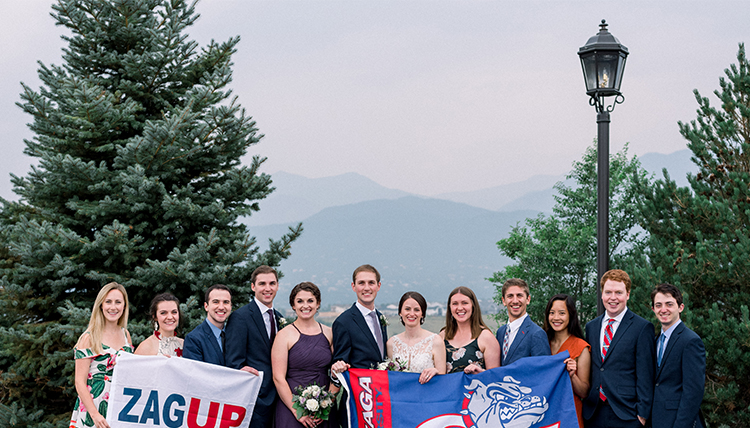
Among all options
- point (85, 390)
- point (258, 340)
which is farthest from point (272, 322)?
point (85, 390)

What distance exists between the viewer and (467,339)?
5.85m

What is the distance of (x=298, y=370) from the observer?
227 inches

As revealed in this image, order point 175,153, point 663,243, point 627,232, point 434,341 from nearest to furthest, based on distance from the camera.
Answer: point 434,341, point 175,153, point 663,243, point 627,232

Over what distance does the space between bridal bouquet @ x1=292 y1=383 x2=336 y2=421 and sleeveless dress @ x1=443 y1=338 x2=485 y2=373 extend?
1121 mm

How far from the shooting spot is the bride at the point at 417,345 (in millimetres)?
5715

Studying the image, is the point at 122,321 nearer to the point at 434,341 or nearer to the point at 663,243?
the point at 434,341

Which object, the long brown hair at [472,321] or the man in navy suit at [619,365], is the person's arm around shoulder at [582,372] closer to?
the man in navy suit at [619,365]

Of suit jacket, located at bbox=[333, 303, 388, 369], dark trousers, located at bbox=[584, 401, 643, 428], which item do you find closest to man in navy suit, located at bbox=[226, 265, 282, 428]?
suit jacket, located at bbox=[333, 303, 388, 369]

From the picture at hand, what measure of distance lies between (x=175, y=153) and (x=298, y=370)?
4517 millimetres

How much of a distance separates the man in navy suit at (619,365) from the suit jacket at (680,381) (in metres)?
0.10

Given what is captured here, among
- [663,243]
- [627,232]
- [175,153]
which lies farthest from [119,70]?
[627,232]

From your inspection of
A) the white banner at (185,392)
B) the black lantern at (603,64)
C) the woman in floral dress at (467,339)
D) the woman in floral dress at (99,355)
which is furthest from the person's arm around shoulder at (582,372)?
the woman in floral dress at (99,355)

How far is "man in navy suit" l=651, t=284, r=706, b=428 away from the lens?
17.1 feet

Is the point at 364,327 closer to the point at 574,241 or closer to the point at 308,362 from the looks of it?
the point at 308,362
